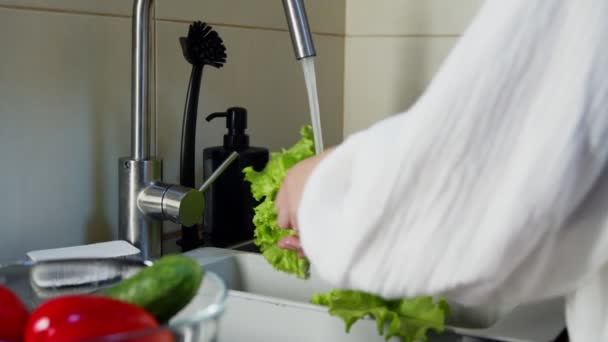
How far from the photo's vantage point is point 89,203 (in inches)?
39.5

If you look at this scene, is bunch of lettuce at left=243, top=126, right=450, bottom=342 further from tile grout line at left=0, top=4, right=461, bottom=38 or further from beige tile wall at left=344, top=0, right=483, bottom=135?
beige tile wall at left=344, top=0, right=483, bottom=135

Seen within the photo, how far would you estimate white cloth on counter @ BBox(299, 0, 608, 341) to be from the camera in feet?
1.60

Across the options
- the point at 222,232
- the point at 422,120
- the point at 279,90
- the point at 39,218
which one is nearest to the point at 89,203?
the point at 39,218

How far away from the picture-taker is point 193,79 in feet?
Answer: 3.41

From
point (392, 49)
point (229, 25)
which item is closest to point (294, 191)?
point (229, 25)

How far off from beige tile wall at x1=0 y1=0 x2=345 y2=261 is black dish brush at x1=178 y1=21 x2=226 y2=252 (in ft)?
0.16

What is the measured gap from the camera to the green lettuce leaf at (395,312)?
0.72 metres

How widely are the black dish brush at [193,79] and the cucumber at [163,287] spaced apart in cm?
55

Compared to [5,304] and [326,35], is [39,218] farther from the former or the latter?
[326,35]

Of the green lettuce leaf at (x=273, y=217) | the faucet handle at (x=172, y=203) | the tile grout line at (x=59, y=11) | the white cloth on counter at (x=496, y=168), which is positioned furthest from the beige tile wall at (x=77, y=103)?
the white cloth on counter at (x=496, y=168)

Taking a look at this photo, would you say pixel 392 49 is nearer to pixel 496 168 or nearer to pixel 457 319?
pixel 457 319

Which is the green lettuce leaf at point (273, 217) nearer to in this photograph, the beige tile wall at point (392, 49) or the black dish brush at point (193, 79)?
the black dish brush at point (193, 79)

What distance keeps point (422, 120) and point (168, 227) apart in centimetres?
68

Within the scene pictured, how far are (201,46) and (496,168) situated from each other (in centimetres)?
59
